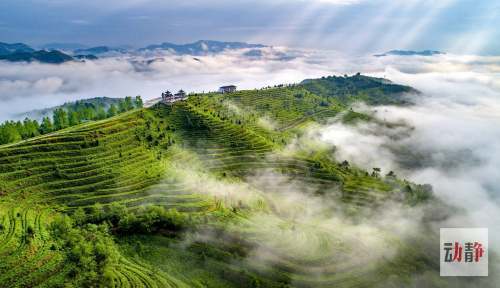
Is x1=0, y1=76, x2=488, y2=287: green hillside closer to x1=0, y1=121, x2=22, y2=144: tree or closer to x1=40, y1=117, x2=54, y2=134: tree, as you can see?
x1=0, y1=121, x2=22, y2=144: tree

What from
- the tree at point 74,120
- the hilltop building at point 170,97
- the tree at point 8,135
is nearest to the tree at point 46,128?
the tree at point 74,120

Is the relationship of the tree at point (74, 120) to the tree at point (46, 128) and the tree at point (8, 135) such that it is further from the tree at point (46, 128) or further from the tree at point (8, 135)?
the tree at point (8, 135)

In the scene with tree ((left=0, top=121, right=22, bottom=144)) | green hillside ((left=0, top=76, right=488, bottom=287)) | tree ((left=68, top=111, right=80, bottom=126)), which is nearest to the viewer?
green hillside ((left=0, top=76, right=488, bottom=287))

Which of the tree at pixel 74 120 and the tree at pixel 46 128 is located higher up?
the tree at pixel 74 120

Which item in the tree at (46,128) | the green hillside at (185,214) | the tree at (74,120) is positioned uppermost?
the tree at (74,120)

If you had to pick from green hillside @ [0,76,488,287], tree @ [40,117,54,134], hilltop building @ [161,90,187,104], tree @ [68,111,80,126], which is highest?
hilltop building @ [161,90,187,104]

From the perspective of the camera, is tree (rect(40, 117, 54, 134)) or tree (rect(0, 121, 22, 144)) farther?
tree (rect(40, 117, 54, 134))

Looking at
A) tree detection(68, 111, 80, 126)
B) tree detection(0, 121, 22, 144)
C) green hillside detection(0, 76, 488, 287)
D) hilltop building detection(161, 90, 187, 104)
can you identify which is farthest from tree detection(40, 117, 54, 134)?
hilltop building detection(161, 90, 187, 104)

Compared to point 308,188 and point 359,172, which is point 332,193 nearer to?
point 308,188

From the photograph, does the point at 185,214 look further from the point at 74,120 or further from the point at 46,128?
the point at 74,120
